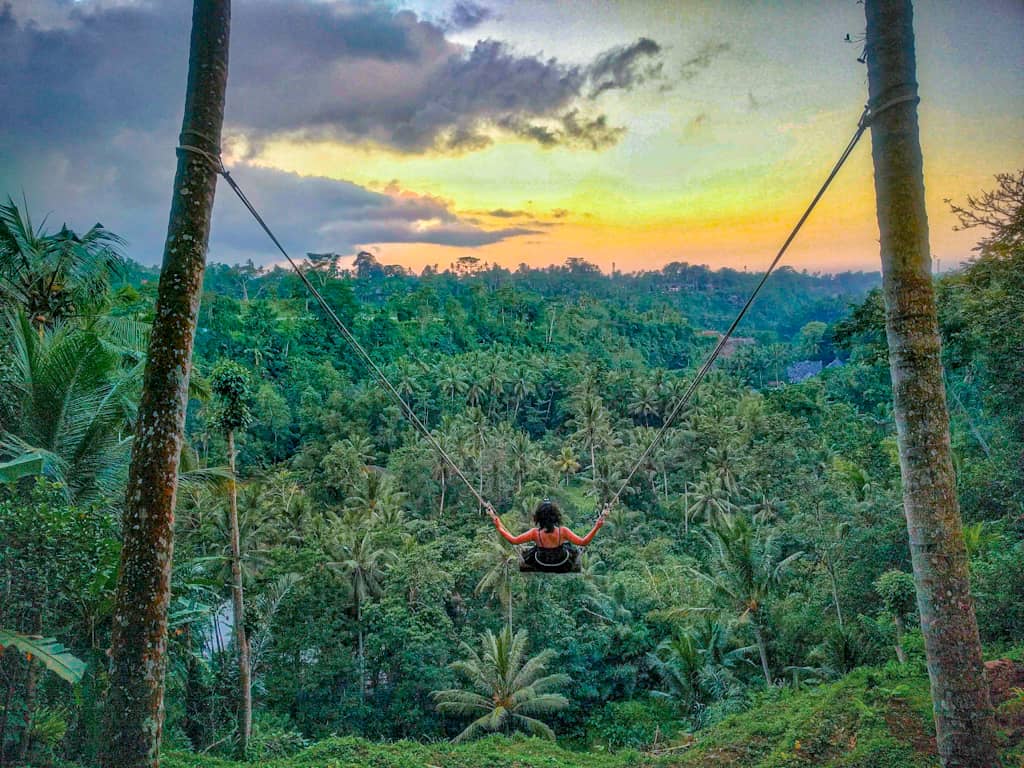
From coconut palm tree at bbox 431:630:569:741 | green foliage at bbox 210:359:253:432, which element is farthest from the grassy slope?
coconut palm tree at bbox 431:630:569:741

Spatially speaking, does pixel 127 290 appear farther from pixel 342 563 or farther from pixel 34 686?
pixel 342 563

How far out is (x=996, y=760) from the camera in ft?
9.53

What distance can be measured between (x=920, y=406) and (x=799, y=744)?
495 cm

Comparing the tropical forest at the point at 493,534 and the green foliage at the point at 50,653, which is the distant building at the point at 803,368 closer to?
the tropical forest at the point at 493,534

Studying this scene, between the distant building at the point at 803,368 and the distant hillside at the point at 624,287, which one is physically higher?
the distant hillside at the point at 624,287

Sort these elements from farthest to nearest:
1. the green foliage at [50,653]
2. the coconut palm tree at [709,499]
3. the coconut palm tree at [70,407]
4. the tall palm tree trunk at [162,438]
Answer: the coconut palm tree at [709,499], the coconut palm tree at [70,407], the green foliage at [50,653], the tall palm tree trunk at [162,438]

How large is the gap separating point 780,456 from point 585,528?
9062 mm

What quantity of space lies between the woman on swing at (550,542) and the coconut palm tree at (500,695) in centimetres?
1224

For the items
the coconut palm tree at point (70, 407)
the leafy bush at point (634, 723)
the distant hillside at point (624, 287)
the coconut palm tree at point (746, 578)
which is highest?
the distant hillside at point (624, 287)

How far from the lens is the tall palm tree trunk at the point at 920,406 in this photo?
295cm

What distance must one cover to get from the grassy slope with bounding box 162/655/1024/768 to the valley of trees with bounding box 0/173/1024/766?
85 centimetres

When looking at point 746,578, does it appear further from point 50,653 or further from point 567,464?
point 567,464

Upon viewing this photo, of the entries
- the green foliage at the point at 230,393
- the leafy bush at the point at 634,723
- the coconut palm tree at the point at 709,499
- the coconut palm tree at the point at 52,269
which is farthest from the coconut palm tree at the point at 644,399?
the coconut palm tree at the point at 52,269

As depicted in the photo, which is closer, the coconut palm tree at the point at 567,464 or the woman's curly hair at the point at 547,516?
the woman's curly hair at the point at 547,516
